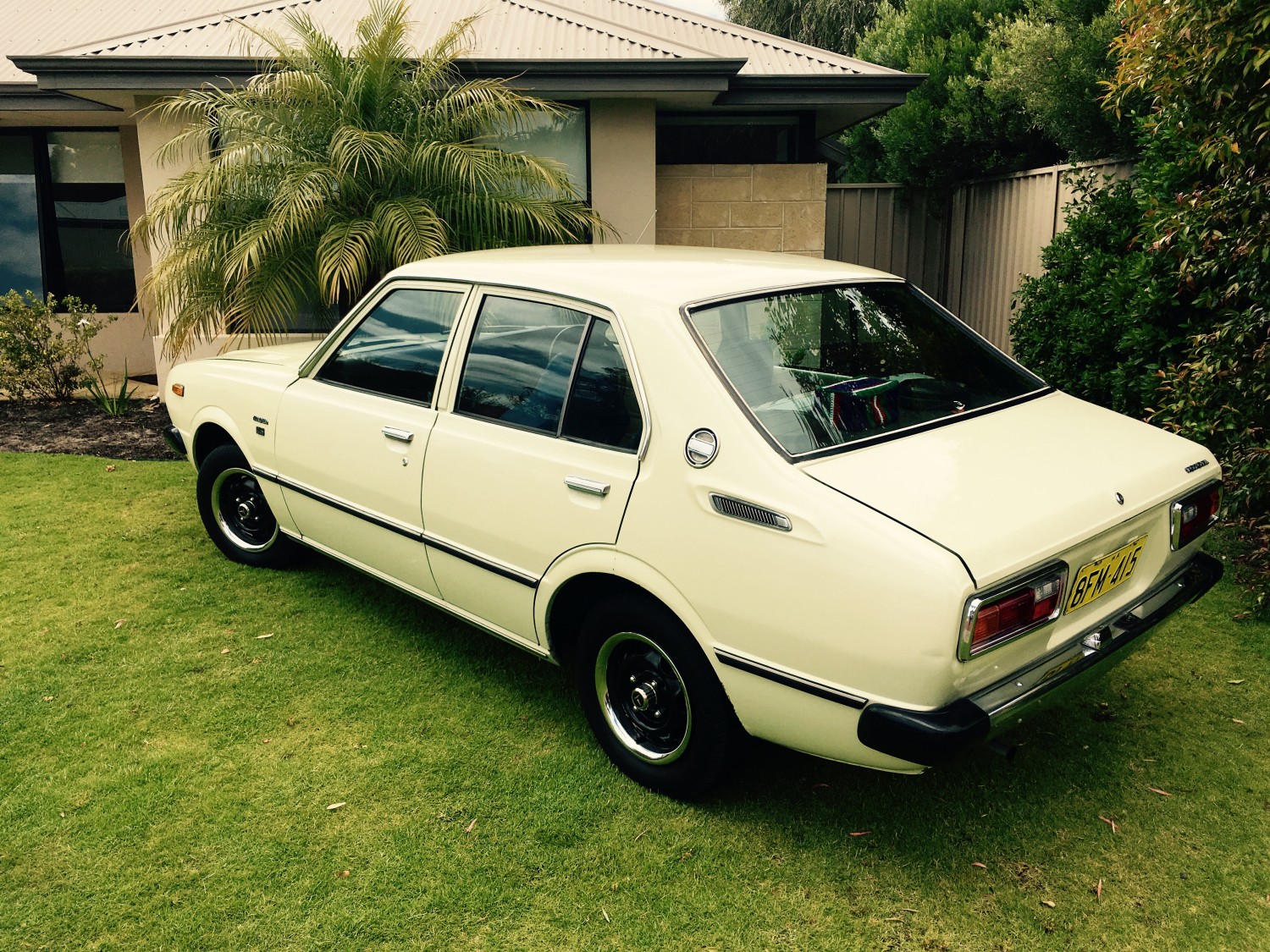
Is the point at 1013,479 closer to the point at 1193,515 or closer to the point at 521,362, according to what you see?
the point at 1193,515

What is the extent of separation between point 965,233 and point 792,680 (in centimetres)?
922

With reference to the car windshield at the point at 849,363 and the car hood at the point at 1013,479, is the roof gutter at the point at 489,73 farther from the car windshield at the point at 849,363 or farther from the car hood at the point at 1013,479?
the car hood at the point at 1013,479

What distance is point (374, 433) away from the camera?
3.96 meters

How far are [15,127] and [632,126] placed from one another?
6925 millimetres

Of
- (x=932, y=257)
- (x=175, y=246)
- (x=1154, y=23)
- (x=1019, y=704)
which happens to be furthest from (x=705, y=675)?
(x=932, y=257)

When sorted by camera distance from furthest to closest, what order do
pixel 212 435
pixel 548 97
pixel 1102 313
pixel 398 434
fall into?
pixel 548 97 → pixel 1102 313 → pixel 212 435 → pixel 398 434

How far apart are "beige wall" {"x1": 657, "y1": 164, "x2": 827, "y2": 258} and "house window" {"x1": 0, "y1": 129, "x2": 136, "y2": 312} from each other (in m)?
6.00

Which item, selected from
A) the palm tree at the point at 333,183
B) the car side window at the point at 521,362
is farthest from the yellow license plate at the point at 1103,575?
the palm tree at the point at 333,183

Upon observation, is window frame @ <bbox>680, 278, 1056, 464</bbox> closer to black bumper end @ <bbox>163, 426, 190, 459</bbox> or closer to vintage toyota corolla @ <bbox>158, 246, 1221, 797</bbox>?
vintage toyota corolla @ <bbox>158, 246, 1221, 797</bbox>

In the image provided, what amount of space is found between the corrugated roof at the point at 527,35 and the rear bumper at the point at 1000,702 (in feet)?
21.8

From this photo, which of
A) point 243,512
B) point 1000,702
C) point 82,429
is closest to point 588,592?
point 1000,702

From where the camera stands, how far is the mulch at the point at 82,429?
796cm

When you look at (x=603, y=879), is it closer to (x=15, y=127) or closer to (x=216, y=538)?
(x=216, y=538)

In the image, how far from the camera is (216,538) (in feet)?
17.7
